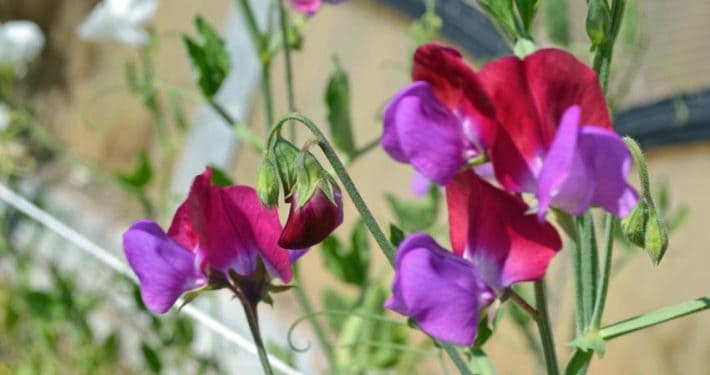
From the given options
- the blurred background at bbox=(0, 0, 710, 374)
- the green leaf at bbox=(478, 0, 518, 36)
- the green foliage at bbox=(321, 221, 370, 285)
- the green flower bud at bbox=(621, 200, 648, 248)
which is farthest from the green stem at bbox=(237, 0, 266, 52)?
the green flower bud at bbox=(621, 200, 648, 248)

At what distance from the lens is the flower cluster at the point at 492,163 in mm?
343

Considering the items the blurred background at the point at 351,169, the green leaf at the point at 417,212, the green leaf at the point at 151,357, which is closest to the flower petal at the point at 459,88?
the blurred background at the point at 351,169

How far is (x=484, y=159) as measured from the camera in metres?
0.38

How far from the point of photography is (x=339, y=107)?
0.75 m

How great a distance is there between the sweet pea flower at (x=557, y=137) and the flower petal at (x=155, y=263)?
5.7 inches

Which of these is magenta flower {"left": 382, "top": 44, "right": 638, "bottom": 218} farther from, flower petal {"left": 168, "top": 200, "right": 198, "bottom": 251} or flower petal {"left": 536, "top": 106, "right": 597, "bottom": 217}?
flower petal {"left": 168, "top": 200, "right": 198, "bottom": 251}

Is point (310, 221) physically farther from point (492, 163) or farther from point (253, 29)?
point (253, 29)

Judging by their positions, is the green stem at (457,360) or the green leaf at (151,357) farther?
the green leaf at (151,357)

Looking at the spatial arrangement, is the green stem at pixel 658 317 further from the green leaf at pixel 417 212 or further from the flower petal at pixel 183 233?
the green leaf at pixel 417 212

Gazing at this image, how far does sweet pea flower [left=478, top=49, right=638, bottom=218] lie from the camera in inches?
13.2

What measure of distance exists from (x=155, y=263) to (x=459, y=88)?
0.49 feet

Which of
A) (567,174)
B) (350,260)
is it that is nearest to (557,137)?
(567,174)

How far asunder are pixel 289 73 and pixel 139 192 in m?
0.32

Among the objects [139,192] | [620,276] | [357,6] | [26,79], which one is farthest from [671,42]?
[26,79]
